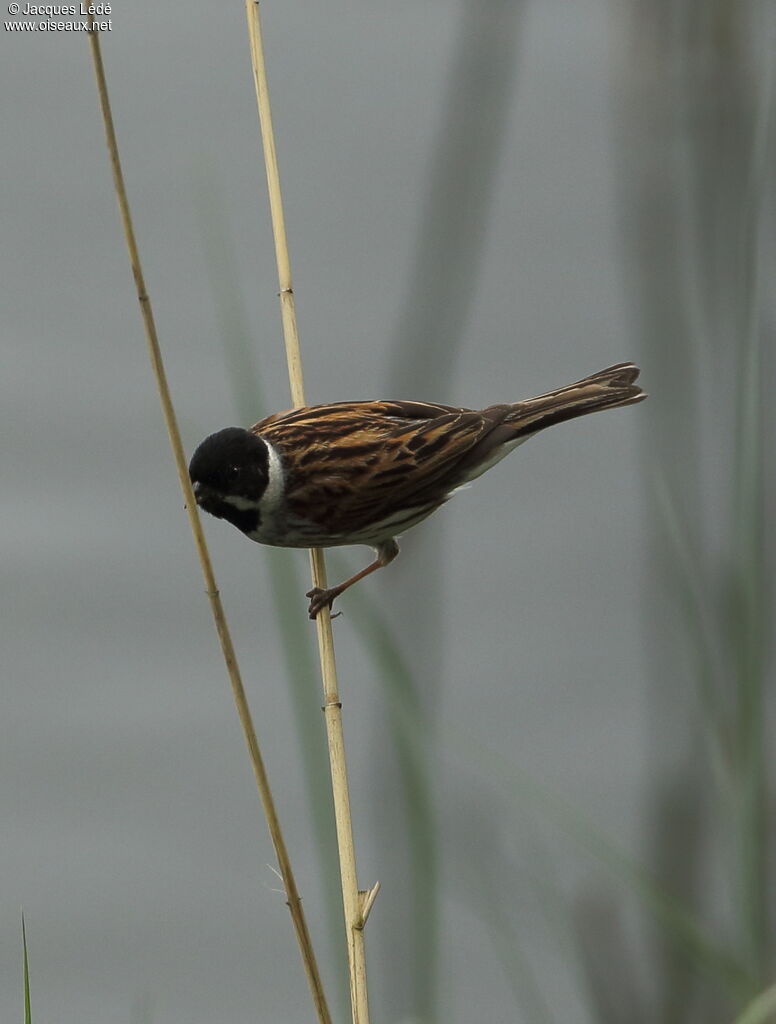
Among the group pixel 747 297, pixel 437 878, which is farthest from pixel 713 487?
pixel 437 878

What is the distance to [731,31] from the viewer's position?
184 centimetres

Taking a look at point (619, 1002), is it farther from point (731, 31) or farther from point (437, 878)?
point (731, 31)

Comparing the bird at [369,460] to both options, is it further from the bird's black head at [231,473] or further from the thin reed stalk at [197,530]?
the thin reed stalk at [197,530]

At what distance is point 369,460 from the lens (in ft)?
12.0

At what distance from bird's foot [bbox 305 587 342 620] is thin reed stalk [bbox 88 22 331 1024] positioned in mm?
831

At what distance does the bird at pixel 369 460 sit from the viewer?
341 cm

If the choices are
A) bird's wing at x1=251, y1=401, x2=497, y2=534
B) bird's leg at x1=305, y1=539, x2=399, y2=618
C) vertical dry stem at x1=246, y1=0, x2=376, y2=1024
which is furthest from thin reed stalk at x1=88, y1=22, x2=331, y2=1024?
bird's wing at x1=251, y1=401, x2=497, y2=534

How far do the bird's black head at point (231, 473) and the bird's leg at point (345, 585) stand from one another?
0.23m

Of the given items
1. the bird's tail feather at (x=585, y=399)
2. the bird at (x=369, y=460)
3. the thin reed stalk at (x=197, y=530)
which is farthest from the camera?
the bird's tail feather at (x=585, y=399)

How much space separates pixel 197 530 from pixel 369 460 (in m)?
1.57

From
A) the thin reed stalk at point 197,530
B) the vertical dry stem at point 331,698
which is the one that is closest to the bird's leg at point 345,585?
the vertical dry stem at point 331,698

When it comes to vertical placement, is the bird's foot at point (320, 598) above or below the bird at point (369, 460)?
below

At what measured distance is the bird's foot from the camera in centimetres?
312

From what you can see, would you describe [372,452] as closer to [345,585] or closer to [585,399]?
[585,399]
